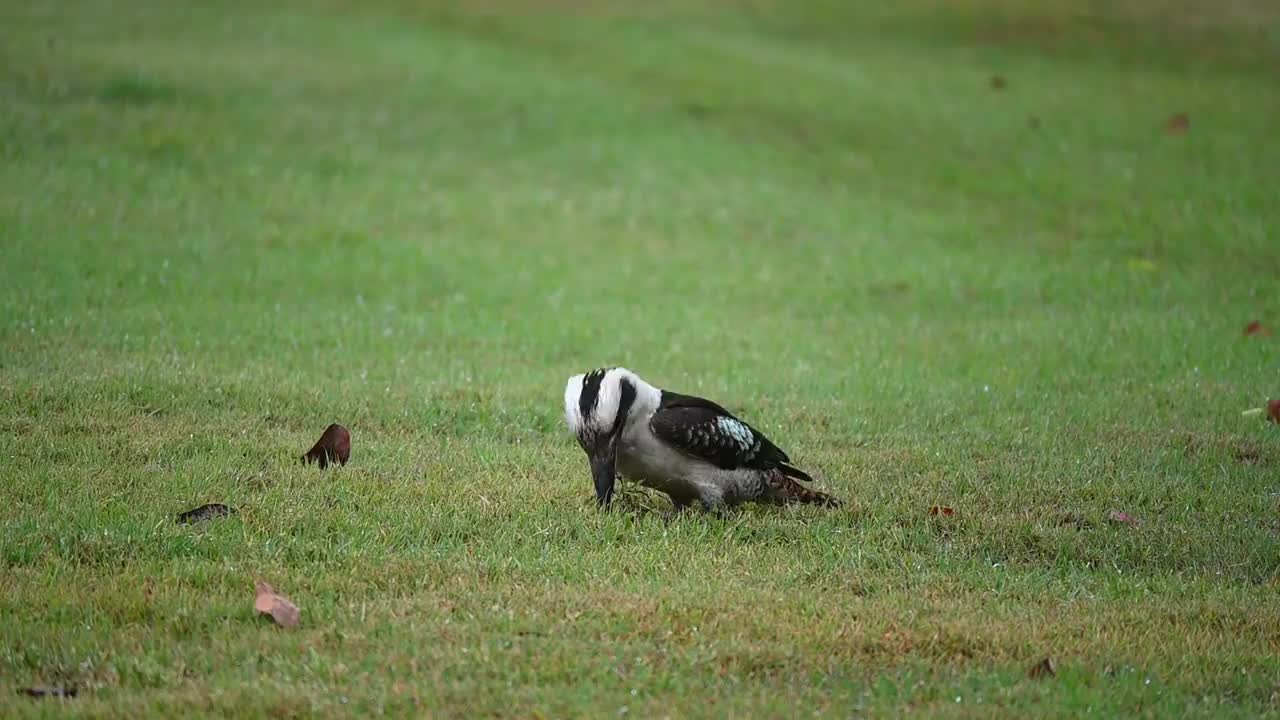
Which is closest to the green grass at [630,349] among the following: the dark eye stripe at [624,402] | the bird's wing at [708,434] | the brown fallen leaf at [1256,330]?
the brown fallen leaf at [1256,330]

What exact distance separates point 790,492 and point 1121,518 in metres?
1.65

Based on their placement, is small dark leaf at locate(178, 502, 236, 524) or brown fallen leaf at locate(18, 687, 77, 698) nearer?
brown fallen leaf at locate(18, 687, 77, 698)

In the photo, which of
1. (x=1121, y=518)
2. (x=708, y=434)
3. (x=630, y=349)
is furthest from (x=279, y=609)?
(x=630, y=349)

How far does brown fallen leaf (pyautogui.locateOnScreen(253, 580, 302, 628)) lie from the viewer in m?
5.36

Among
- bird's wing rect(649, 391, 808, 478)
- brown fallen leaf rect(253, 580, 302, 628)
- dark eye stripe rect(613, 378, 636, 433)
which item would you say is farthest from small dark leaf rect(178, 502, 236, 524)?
bird's wing rect(649, 391, 808, 478)

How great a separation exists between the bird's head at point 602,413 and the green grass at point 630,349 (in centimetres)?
29

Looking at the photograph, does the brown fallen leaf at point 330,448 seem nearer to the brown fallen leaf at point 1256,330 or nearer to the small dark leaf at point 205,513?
the small dark leaf at point 205,513

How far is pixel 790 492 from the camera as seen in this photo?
728 centimetres

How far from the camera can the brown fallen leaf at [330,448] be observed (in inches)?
299

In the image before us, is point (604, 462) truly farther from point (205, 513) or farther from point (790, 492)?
point (205, 513)

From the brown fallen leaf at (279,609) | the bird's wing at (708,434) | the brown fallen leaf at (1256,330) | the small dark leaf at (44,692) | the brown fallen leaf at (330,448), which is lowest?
the brown fallen leaf at (330,448)

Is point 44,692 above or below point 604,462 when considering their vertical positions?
below

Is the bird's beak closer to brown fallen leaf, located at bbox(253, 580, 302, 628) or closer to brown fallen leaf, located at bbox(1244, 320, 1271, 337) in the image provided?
brown fallen leaf, located at bbox(253, 580, 302, 628)

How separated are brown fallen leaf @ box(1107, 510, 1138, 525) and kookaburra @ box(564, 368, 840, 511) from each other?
1.59 meters
